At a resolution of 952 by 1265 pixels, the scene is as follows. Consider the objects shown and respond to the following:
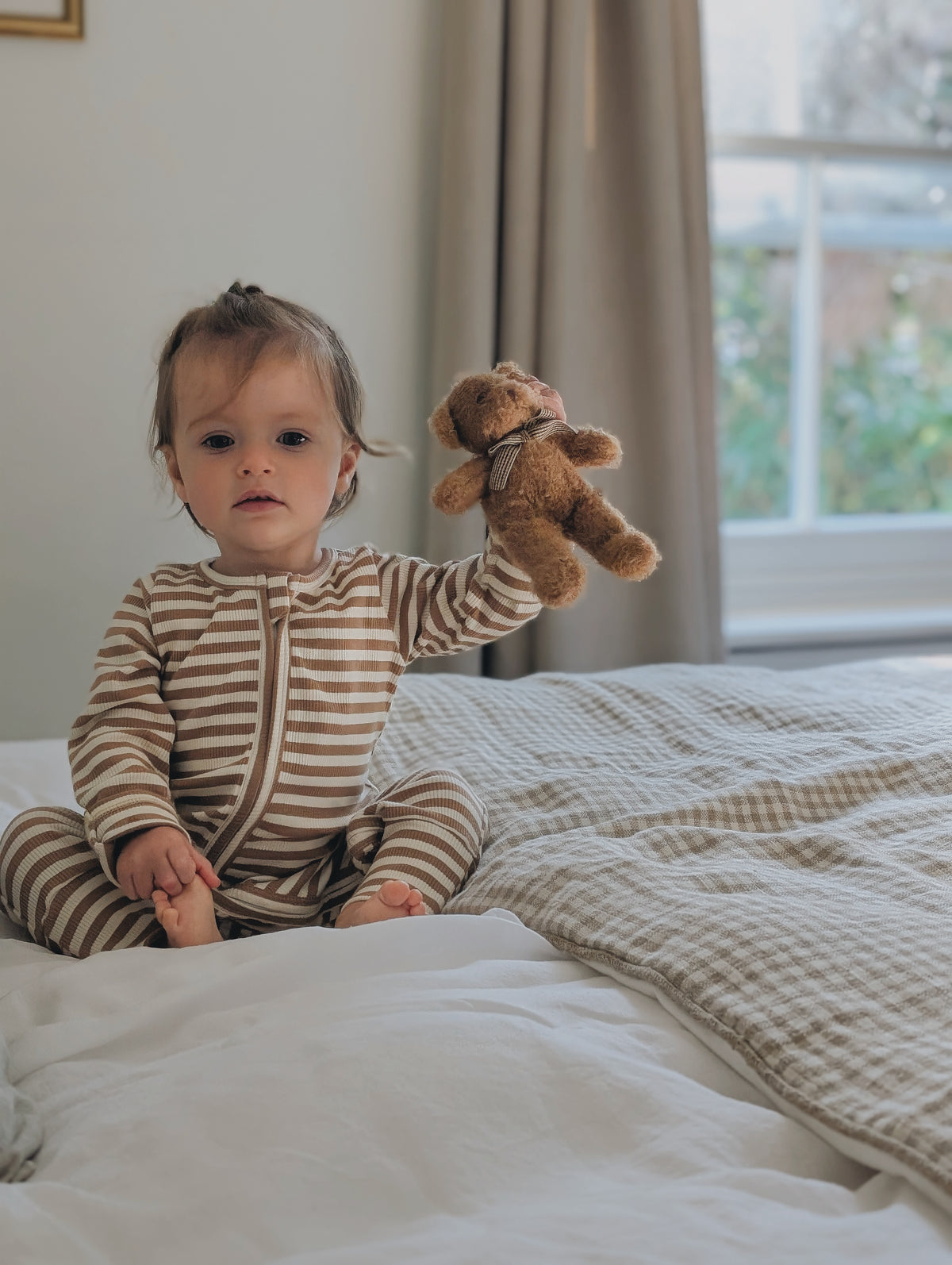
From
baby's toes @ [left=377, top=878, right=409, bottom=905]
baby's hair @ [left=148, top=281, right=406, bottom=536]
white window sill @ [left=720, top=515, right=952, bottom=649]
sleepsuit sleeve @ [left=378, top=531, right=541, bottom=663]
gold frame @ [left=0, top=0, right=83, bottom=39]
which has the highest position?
gold frame @ [left=0, top=0, right=83, bottom=39]

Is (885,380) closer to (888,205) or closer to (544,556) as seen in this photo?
(888,205)

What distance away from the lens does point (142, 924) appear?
0.94m

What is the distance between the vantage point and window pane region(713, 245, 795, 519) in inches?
99.0

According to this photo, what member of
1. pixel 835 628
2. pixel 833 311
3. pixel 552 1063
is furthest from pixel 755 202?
pixel 552 1063

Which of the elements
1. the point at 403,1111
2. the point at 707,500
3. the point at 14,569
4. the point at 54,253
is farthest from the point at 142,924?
the point at 707,500

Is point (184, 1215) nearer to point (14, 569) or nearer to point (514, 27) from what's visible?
point (14, 569)

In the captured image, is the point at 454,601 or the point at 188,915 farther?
the point at 454,601

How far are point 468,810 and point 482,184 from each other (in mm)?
1277

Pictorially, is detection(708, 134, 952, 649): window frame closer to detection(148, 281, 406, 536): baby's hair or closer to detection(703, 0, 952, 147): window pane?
detection(703, 0, 952, 147): window pane

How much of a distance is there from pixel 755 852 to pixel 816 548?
171cm

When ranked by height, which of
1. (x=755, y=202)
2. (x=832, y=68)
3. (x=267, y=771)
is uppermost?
(x=832, y=68)

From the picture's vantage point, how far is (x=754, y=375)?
8.39 ft

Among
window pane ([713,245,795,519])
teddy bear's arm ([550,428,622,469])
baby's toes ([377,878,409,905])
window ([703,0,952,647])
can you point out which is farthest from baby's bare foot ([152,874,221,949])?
window pane ([713,245,795,519])

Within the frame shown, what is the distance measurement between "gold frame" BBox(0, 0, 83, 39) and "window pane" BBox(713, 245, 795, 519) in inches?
49.5
